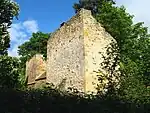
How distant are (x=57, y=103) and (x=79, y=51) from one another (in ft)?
53.6

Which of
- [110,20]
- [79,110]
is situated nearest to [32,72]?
[110,20]

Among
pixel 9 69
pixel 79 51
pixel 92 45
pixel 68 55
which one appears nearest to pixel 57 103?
pixel 79 51

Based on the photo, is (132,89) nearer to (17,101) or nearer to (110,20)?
(17,101)

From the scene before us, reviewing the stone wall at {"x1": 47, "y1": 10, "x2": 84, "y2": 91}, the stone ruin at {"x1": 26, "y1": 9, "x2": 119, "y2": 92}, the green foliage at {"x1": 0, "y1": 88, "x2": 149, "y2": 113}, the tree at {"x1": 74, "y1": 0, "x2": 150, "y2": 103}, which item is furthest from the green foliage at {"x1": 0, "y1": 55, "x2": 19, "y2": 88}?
the green foliage at {"x1": 0, "y1": 88, "x2": 149, "y2": 113}

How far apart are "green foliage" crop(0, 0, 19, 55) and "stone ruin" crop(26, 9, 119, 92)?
3765 millimetres

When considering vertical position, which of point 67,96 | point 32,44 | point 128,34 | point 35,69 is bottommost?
point 67,96

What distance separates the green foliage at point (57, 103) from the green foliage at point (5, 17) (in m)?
15.9

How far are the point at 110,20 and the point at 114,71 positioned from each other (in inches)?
1026

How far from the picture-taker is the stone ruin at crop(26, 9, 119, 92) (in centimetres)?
2380

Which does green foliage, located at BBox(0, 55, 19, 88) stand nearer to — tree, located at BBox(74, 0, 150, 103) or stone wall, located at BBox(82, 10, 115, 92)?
stone wall, located at BBox(82, 10, 115, 92)

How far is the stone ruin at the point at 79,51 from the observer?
78.1 feet

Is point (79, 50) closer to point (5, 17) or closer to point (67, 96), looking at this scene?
point (5, 17)

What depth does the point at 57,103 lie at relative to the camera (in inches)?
324

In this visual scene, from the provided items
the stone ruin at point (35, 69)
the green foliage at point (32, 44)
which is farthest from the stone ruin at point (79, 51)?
the green foliage at point (32, 44)
